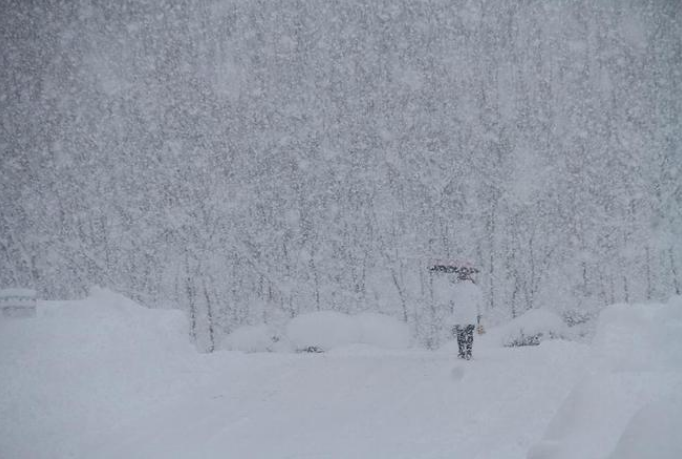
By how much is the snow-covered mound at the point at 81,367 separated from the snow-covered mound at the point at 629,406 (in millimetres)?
4890

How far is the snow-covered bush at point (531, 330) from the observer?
2008 centimetres

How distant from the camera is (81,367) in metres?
9.59

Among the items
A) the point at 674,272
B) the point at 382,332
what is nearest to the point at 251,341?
the point at 382,332

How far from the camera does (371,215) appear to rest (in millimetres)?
35562

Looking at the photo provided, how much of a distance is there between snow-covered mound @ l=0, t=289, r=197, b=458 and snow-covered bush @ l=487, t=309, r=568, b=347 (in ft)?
34.5

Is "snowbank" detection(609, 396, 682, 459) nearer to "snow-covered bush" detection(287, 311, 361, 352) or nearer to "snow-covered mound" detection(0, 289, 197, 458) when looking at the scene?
"snow-covered mound" detection(0, 289, 197, 458)

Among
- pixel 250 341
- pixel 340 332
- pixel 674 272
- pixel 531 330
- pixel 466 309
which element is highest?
pixel 466 309

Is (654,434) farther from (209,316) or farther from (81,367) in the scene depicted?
(209,316)

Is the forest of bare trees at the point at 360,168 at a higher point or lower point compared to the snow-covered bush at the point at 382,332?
higher

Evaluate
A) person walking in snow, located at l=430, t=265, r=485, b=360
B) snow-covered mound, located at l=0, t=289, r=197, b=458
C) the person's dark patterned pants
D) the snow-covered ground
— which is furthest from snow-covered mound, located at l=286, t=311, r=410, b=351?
person walking in snow, located at l=430, t=265, r=485, b=360

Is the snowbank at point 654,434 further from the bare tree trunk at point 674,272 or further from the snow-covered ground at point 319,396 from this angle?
the bare tree trunk at point 674,272

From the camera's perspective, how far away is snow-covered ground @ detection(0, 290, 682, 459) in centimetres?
530

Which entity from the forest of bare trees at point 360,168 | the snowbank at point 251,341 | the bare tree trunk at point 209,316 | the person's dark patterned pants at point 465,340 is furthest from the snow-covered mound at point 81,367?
the forest of bare trees at point 360,168

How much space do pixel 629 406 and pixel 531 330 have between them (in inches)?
619
